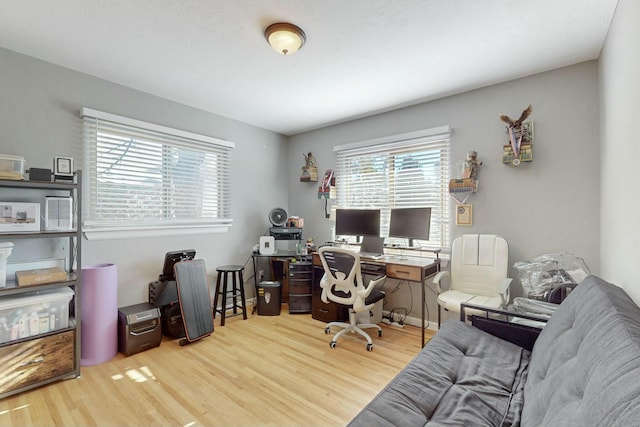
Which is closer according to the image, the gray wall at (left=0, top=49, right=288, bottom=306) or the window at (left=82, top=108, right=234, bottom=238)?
the gray wall at (left=0, top=49, right=288, bottom=306)

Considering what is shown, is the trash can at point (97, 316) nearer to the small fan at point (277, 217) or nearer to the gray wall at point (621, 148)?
the small fan at point (277, 217)

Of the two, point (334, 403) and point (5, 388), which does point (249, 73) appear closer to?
point (334, 403)

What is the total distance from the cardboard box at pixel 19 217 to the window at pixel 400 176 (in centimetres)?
Answer: 310

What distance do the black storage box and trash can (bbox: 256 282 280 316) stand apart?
118 centimetres

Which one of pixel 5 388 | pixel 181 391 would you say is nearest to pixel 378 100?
pixel 181 391

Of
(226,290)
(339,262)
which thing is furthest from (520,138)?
(226,290)

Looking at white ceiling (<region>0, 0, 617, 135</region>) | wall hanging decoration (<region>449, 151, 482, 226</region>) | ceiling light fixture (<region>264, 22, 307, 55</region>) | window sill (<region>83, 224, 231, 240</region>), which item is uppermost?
white ceiling (<region>0, 0, 617, 135</region>)

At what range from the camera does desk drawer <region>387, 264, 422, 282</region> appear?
8.90 feet

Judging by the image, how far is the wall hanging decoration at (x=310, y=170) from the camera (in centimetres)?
423

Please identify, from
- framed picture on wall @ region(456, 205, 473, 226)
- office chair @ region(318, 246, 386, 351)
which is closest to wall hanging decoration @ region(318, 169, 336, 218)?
office chair @ region(318, 246, 386, 351)

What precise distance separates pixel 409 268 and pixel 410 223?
1.99ft

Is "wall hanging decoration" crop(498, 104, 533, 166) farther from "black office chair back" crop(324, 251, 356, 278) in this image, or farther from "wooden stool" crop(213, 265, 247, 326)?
"wooden stool" crop(213, 265, 247, 326)

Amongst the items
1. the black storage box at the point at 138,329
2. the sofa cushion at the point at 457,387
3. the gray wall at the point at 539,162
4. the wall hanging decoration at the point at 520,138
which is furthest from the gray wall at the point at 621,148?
the black storage box at the point at 138,329

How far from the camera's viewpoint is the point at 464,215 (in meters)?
2.98
